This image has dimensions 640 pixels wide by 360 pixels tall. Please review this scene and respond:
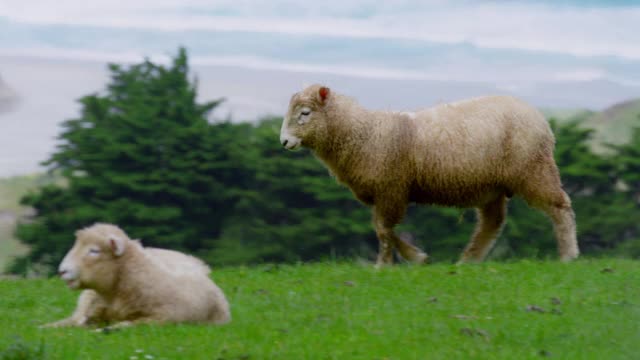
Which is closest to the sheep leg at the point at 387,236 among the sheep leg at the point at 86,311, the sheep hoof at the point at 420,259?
the sheep hoof at the point at 420,259

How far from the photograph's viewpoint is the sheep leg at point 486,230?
53.7ft

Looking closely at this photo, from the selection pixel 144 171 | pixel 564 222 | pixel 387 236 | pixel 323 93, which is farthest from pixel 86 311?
pixel 144 171

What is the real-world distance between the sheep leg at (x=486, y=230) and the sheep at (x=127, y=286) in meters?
6.19

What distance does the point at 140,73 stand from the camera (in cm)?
4325

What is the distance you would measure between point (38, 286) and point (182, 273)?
12.8ft

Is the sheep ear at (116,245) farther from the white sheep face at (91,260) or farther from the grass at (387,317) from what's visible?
the grass at (387,317)

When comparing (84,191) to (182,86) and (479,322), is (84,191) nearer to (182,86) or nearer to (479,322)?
(182,86)

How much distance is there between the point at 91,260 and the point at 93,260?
0.06 feet


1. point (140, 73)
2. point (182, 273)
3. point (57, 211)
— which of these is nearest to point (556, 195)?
point (182, 273)

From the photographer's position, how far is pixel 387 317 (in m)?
11.4

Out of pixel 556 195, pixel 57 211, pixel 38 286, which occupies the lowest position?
pixel 57 211

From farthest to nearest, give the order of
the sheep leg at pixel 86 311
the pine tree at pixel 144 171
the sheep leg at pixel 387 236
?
the pine tree at pixel 144 171
the sheep leg at pixel 387 236
the sheep leg at pixel 86 311

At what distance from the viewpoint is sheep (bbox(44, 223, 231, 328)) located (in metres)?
10.6

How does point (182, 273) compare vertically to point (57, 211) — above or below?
above
